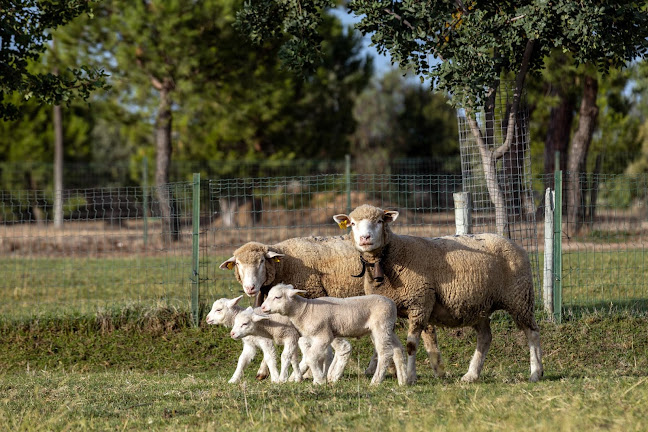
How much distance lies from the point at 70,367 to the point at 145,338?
1035 millimetres

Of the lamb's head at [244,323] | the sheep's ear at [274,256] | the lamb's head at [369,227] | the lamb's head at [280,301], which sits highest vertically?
the lamb's head at [369,227]

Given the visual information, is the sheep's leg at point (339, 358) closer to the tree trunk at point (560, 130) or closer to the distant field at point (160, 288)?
the distant field at point (160, 288)

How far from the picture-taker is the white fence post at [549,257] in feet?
34.3

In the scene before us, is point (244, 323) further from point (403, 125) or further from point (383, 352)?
point (403, 125)

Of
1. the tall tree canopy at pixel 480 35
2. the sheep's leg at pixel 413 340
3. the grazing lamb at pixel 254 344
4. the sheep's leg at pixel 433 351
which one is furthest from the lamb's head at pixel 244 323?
the tall tree canopy at pixel 480 35

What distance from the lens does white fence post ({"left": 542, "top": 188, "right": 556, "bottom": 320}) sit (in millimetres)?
10469

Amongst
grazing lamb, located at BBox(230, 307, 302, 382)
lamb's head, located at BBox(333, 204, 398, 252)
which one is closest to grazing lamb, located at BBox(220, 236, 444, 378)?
grazing lamb, located at BBox(230, 307, 302, 382)

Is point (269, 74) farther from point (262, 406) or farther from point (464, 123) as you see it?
point (262, 406)

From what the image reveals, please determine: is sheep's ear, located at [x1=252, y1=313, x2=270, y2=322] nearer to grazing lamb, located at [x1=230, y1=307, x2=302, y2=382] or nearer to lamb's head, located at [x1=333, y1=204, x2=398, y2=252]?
grazing lamb, located at [x1=230, y1=307, x2=302, y2=382]

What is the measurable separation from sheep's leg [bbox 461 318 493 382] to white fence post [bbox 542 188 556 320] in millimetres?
2159

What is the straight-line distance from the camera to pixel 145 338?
10547 millimetres

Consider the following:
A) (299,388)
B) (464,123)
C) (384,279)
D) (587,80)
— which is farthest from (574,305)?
(587,80)

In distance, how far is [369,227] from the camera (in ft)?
26.3

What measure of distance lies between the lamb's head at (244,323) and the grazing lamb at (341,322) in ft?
0.78
